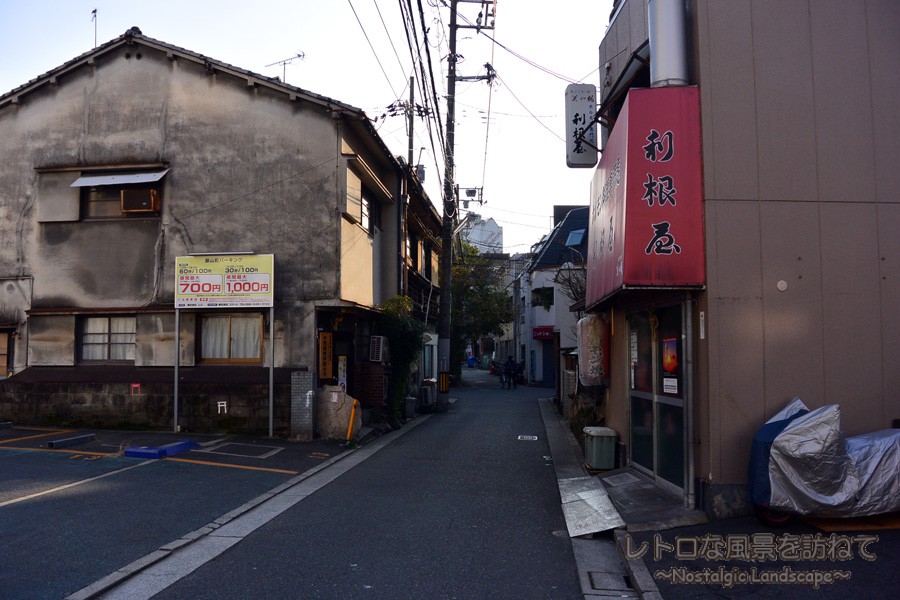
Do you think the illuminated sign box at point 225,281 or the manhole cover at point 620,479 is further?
the illuminated sign box at point 225,281

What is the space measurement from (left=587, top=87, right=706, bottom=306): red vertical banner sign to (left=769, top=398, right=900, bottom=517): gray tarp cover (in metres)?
1.92

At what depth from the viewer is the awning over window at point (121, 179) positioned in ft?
51.2

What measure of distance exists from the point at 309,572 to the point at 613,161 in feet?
21.6

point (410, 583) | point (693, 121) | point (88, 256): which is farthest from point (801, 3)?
point (88, 256)

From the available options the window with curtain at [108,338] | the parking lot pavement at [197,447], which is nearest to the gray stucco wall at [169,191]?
the window with curtain at [108,338]

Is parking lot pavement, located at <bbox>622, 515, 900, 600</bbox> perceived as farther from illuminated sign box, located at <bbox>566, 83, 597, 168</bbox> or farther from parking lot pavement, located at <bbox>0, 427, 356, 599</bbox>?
illuminated sign box, located at <bbox>566, 83, 597, 168</bbox>

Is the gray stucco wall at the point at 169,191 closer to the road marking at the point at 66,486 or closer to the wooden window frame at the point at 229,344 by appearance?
the wooden window frame at the point at 229,344

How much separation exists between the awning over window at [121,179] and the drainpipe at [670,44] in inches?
465

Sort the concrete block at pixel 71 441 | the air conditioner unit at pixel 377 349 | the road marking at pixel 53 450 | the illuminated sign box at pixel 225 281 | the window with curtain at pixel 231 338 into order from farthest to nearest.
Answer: the air conditioner unit at pixel 377 349 → the window with curtain at pixel 231 338 → the illuminated sign box at pixel 225 281 → the concrete block at pixel 71 441 → the road marking at pixel 53 450

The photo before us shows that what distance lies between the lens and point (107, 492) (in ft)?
31.1

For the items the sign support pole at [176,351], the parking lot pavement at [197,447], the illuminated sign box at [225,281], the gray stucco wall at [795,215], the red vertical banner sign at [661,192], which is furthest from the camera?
the sign support pole at [176,351]

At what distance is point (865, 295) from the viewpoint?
7.60 m

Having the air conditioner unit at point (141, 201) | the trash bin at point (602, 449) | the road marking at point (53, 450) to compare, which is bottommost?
the road marking at point (53, 450)

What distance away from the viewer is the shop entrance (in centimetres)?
846
